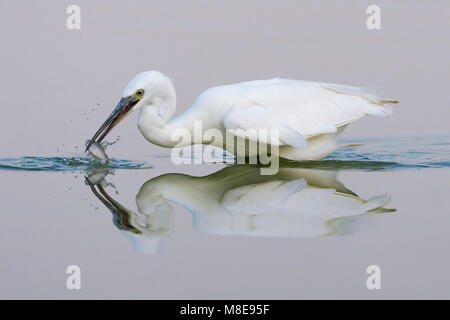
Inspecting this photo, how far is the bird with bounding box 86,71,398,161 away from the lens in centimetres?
926

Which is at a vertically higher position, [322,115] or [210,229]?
[322,115]

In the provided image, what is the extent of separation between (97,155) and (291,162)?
2086 mm

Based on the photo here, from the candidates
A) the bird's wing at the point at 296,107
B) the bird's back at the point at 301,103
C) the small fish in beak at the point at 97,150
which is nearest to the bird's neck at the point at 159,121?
the bird's back at the point at 301,103

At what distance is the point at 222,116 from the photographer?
9422 mm

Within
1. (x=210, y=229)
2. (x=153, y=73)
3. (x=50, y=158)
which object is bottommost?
(x=210, y=229)

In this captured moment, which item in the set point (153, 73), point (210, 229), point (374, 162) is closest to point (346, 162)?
point (374, 162)

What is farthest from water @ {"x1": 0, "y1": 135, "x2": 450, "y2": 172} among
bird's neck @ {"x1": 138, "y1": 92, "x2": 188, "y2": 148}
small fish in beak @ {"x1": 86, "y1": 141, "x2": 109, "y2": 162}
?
bird's neck @ {"x1": 138, "y1": 92, "x2": 188, "y2": 148}

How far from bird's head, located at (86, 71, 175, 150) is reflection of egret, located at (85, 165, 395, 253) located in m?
0.82

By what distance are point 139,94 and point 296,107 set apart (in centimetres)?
167

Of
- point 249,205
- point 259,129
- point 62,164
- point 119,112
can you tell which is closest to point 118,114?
point 119,112

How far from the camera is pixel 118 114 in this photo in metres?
9.34

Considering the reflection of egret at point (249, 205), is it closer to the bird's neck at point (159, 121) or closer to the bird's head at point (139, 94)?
the bird's neck at point (159, 121)

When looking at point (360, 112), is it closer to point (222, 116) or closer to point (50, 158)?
point (222, 116)

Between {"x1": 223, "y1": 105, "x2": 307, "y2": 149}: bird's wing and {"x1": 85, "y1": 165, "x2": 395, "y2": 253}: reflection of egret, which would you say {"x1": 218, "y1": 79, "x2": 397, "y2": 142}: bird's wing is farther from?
{"x1": 85, "y1": 165, "x2": 395, "y2": 253}: reflection of egret
